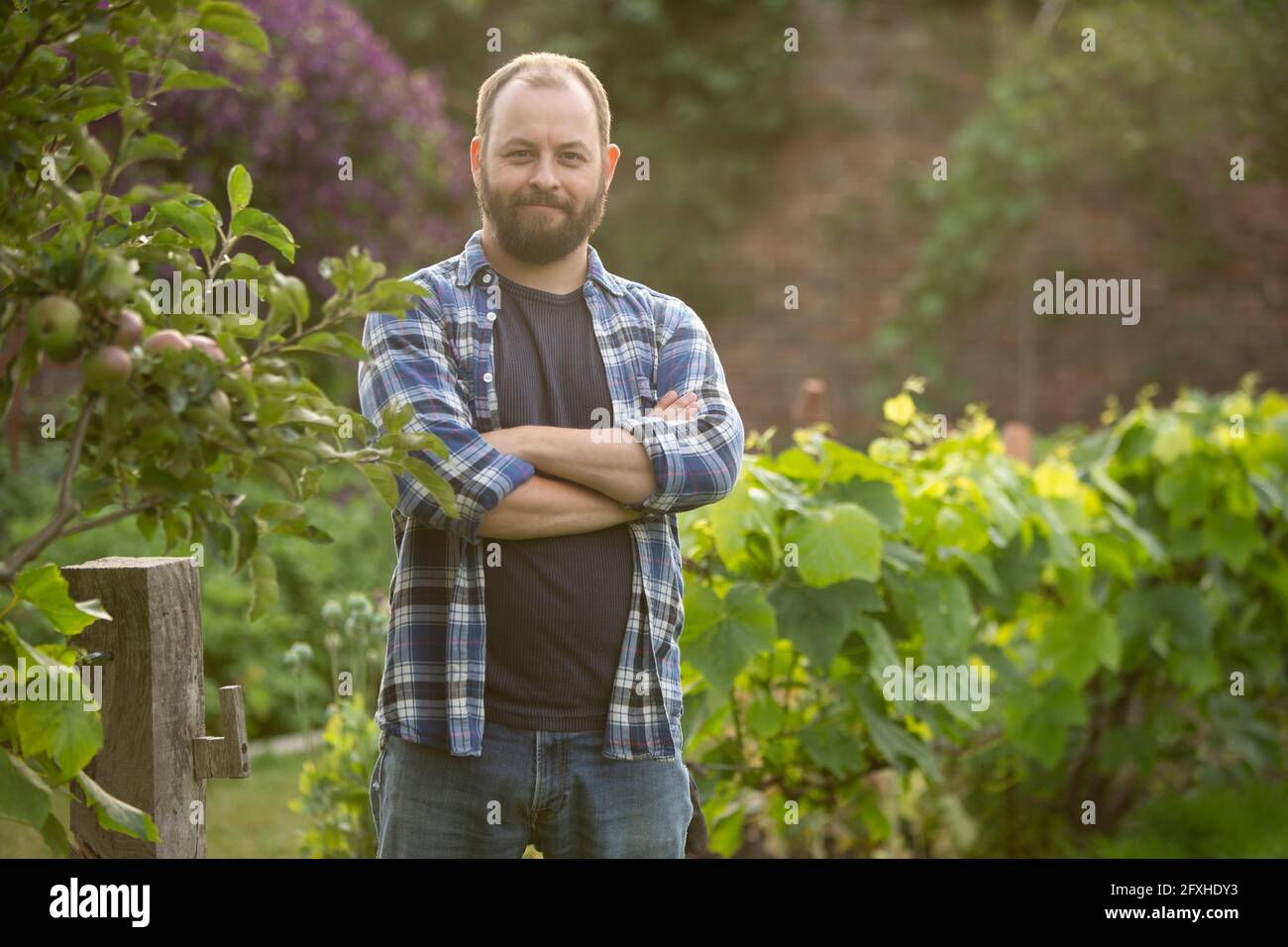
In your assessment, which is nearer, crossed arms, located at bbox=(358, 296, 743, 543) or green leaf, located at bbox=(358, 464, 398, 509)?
green leaf, located at bbox=(358, 464, 398, 509)

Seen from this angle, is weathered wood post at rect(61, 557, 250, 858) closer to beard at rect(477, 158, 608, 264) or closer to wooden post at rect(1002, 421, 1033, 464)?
beard at rect(477, 158, 608, 264)

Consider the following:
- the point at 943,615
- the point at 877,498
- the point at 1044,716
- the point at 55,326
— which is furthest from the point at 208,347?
the point at 1044,716

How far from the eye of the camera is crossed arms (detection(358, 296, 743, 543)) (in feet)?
5.61

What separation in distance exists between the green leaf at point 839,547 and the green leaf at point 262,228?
44.7 inches

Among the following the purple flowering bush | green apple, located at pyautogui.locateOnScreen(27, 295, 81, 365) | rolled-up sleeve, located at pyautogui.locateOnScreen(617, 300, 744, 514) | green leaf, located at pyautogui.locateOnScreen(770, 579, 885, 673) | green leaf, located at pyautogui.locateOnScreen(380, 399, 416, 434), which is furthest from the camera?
the purple flowering bush

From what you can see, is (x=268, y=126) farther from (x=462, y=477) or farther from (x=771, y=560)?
(x=462, y=477)

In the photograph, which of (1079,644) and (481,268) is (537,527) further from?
(1079,644)

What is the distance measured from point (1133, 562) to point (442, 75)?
6.20m

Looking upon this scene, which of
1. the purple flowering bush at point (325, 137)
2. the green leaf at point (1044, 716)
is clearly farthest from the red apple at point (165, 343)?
the purple flowering bush at point (325, 137)

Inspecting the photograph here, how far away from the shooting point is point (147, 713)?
1.78 metres

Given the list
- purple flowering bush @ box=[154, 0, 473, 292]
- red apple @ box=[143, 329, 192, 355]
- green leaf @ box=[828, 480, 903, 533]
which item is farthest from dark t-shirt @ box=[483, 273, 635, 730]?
purple flowering bush @ box=[154, 0, 473, 292]

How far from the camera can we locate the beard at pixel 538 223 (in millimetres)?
1841

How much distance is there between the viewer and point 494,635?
5.76ft

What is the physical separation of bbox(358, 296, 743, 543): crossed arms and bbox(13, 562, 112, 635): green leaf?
428mm
